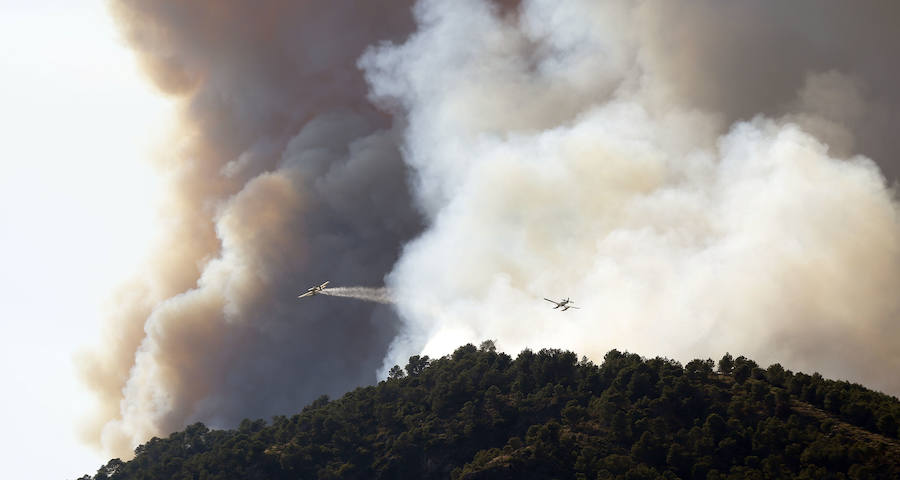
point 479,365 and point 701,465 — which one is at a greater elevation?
point 479,365

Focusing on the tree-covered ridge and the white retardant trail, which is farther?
the white retardant trail

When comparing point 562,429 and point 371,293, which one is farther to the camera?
point 371,293

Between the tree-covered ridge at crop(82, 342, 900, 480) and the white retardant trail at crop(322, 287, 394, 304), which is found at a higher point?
the white retardant trail at crop(322, 287, 394, 304)

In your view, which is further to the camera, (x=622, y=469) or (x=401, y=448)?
(x=401, y=448)

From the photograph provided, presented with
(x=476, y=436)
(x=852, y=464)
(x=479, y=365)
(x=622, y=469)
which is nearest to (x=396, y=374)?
(x=479, y=365)

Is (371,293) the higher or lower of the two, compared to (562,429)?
higher

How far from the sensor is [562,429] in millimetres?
109875

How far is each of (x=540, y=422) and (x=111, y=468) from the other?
158ft

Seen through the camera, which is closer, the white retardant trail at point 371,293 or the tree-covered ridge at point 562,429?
the tree-covered ridge at point 562,429

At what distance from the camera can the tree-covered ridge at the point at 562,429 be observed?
99.2m

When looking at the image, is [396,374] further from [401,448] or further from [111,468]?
[111,468]

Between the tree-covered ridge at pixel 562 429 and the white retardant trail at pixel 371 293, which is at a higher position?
the white retardant trail at pixel 371 293

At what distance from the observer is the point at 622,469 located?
100 meters

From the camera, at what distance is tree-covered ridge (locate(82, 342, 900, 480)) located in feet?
326
